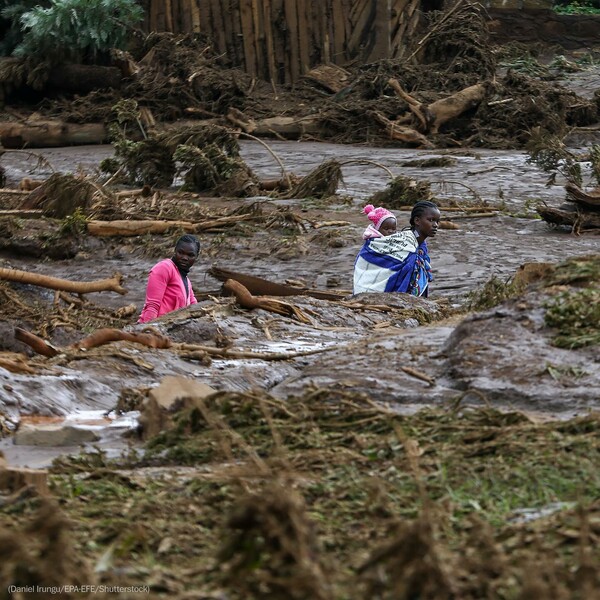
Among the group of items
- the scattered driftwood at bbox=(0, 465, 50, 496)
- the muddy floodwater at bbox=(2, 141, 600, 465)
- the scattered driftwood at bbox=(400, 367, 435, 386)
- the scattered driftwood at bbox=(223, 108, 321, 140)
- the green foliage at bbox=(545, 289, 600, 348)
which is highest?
the scattered driftwood at bbox=(0, 465, 50, 496)

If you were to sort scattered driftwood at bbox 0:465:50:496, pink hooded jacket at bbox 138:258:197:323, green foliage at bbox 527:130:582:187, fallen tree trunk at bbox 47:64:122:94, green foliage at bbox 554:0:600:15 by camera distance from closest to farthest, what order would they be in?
1. scattered driftwood at bbox 0:465:50:496
2. pink hooded jacket at bbox 138:258:197:323
3. green foliage at bbox 527:130:582:187
4. fallen tree trunk at bbox 47:64:122:94
5. green foliage at bbox 554:0:600:15

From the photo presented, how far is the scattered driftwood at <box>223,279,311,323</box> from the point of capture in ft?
27.2

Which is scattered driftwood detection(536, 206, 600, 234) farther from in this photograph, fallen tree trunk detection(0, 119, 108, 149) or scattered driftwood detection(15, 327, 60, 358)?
fallen tree trunk detection(0, 119, 108, 149)

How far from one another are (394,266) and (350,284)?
1494 mm

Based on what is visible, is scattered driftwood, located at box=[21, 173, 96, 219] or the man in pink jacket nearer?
the man in pink jacket

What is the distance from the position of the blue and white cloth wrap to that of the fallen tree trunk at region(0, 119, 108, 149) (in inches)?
366

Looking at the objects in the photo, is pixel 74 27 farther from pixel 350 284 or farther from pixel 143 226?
pixel 350 284

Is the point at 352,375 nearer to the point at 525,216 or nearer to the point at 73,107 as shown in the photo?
the point at 525,216

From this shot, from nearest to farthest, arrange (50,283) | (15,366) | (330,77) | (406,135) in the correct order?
(15,366) → (50,283) → (406,135) → (330,77)

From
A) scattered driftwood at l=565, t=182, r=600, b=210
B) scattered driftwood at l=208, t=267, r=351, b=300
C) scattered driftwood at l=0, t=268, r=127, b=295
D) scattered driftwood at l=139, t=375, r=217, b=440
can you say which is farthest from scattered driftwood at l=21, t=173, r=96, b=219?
scattered driftwood at l=139, t=375, r=217, b=440

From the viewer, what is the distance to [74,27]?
743 inches

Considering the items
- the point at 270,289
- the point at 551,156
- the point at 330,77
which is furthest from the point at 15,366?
the point at 330,77

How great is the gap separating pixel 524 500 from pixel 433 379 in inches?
76.0

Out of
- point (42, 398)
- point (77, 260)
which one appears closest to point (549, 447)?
point (42, 398)
